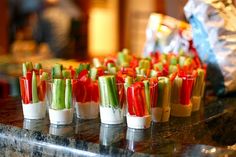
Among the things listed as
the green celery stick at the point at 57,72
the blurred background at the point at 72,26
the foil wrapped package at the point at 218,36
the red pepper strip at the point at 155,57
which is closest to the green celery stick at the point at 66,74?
the green celery stick at the point at 57,72

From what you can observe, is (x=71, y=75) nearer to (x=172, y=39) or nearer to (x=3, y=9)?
(x=172, y=39)

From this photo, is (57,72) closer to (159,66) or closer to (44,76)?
(44,76)

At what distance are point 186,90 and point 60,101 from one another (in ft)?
1.40

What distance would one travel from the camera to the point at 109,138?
3.75ft

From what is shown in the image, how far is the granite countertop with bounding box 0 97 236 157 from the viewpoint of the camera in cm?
106

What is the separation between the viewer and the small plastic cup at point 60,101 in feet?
4.16

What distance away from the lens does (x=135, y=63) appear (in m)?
1.67

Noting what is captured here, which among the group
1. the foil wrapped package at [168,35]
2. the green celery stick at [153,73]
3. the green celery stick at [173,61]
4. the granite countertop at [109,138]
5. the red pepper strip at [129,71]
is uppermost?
the foil wrapped package at [168,35]

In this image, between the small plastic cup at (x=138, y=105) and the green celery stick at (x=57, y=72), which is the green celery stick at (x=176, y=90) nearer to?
the small plastic cup at (x=138, y=105)

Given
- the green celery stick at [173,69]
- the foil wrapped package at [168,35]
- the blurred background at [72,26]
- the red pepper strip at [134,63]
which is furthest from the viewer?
the blurred background at [72,26]

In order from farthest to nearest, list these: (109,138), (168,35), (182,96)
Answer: (168,35), (182,96), (109,138)

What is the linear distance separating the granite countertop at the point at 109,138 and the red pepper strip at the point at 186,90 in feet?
0.20

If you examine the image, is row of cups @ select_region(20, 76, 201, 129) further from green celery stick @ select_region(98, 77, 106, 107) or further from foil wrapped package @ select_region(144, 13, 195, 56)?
foil wrapped package @ select_region(144, 13, 195, 56)

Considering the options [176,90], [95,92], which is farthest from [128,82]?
[176,90]
